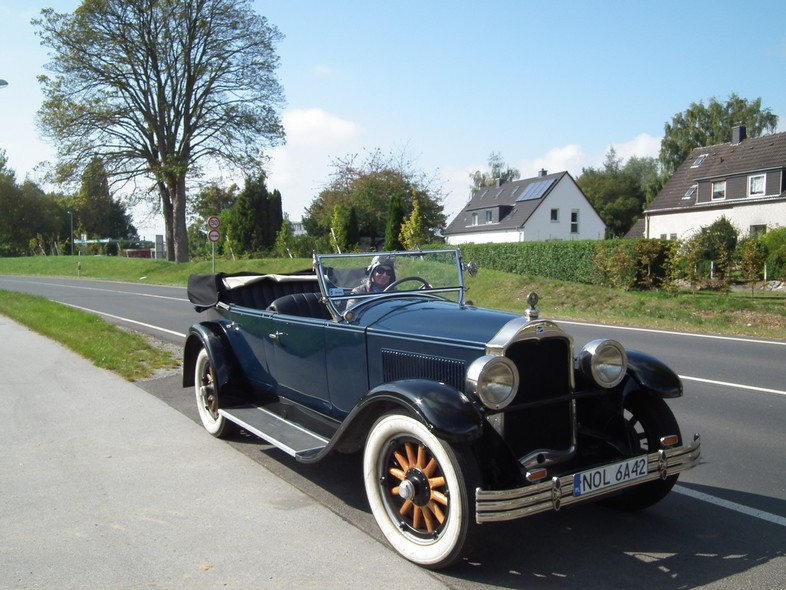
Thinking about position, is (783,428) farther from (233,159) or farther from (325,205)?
(325,205)

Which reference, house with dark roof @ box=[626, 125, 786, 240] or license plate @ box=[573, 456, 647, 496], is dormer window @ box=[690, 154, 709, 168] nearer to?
house with dark roof @ box=[626, 125, 786, 240]

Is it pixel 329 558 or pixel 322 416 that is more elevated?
pixel 322 416

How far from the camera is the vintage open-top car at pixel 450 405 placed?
3.29 meters

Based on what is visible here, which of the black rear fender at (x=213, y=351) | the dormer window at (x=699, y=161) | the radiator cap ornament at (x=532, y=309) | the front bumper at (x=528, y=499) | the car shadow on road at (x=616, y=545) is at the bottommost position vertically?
the car shadow on road at (x=616, y=545)

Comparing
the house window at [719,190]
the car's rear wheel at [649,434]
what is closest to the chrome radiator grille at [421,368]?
the car's rear wheel at [649,434]

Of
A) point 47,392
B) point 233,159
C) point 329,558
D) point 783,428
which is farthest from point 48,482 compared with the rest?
point 233,159

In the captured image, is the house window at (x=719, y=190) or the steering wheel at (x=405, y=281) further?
the house window at (x=719, y=190)

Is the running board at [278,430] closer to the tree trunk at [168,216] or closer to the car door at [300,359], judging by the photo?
the car door at [300,359]

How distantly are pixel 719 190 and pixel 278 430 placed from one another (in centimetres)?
3990

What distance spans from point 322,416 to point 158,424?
2.26 metres

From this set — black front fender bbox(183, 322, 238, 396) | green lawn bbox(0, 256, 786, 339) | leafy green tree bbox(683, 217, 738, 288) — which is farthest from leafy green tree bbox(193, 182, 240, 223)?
black front fender bbox(183, 322, 238, 396)

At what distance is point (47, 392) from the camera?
749 cm

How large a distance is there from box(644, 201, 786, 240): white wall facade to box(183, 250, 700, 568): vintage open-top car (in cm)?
2974

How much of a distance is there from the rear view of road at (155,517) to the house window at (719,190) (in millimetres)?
38955
